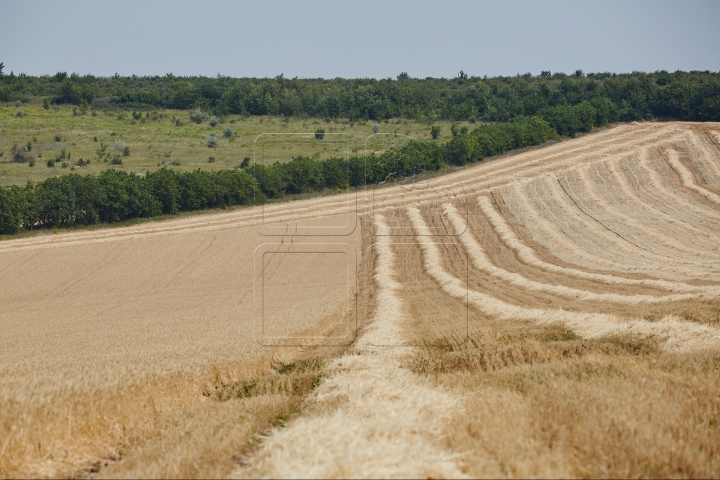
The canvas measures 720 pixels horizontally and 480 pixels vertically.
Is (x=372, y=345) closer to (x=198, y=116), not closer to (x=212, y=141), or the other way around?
(x=212, y=141)

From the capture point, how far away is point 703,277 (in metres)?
31.2

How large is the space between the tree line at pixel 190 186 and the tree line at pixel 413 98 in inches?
240

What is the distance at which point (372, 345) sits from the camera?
61.7 feet

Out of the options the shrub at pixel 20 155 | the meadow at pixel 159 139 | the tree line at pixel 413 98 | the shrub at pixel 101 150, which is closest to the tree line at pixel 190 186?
the meadow at pixel 159 139

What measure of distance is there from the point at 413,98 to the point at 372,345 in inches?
3285

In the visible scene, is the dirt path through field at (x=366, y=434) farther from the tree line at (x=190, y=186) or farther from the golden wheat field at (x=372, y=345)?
the tree line at (x=190, y=186)

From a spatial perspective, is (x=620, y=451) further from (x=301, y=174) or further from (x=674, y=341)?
(x=301, y=174)

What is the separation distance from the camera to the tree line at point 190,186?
193ft

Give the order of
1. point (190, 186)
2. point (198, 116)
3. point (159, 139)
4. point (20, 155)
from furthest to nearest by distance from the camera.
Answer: point (198, 116)
point (159, 139)
point (20, 155)
point (190, 186)

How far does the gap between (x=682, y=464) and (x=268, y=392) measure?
857 cm

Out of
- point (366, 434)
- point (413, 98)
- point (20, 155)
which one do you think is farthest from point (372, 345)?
point (413, 98)

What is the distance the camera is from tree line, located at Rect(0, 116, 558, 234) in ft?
193

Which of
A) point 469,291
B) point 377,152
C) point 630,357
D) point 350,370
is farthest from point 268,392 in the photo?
point 377,152

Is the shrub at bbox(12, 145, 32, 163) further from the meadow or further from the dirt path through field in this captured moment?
the dirt path through field
